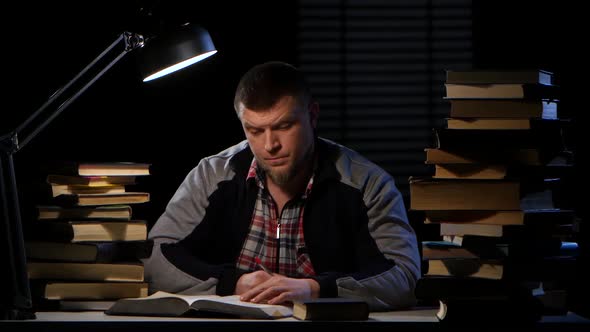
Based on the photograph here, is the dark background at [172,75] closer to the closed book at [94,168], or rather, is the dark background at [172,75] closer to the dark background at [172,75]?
the dark background at [172,75]

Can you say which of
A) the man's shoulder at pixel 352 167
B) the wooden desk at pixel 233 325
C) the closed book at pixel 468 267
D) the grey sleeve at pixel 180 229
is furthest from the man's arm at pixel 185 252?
the closed book at pixel 468 267

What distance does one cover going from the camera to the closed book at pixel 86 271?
2246mm

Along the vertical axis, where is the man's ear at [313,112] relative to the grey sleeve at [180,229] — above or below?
above

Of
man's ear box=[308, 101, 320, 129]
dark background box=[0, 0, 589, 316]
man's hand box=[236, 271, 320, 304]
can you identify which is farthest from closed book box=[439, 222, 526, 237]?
dark background box=[0, 0, 589, 316]

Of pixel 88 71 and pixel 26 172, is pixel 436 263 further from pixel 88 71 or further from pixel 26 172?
pixel 26 172

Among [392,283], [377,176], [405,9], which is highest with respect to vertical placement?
[405,9]

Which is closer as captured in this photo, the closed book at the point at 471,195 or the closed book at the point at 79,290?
the closed book at the point at 471,195

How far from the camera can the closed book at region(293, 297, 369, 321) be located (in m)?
1.96

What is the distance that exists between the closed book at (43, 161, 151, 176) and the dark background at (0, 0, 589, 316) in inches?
48.5

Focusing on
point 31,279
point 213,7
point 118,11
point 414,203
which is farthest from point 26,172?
point 414,203

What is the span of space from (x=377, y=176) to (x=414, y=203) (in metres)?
0.81

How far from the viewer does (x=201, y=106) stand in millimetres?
3801

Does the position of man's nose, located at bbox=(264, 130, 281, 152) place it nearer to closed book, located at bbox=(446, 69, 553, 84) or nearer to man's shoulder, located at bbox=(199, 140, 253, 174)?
man's shoulder, located at bbox=(199, 140, 253, 174)

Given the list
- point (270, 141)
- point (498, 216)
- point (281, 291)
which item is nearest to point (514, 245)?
point (498, 216)
